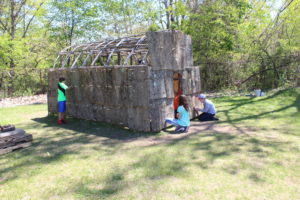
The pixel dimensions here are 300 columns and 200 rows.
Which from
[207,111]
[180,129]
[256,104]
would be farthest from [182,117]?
Result: [256,104]

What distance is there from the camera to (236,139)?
21.3 ft

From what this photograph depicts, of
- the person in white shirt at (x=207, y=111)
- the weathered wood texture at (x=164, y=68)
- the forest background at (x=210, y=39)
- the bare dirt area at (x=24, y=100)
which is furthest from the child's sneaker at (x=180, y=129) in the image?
the bare dirt area at (x=24, y=100)

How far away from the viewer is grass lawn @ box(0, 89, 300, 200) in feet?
12.9

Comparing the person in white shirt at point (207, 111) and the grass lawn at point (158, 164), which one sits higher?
Answer: the person in white shirt at point (207, 111)

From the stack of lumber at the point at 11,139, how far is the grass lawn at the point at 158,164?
28 centimetres

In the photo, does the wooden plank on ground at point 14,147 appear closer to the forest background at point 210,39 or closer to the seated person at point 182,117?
the seated person at point 182,117

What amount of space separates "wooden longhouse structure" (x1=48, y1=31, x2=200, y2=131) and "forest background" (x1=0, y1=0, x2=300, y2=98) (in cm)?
766

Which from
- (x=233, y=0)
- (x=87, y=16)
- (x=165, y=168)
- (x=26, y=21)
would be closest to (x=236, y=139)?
(x=165, y=168)

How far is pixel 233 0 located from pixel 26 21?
72.0ft

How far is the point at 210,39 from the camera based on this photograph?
1652 cm

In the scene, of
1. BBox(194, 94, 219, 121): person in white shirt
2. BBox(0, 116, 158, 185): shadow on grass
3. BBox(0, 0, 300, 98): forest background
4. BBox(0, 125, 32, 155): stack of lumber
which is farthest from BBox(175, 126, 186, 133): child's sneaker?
BBox(0, 0, 300, 98): forest background

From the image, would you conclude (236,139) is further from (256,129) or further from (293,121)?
(293,121)

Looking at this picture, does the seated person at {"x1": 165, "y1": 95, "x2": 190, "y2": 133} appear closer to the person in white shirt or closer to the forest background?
the person in white shirt

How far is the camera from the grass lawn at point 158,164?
3.92m
